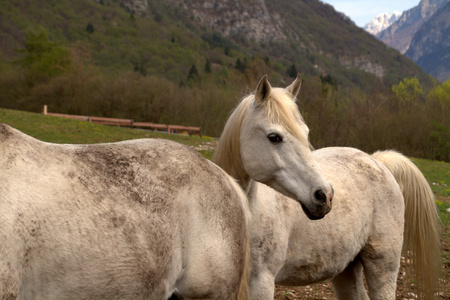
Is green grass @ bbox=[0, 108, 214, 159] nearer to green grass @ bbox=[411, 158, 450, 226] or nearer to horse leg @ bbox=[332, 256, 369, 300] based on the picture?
green grass @ bbox=[411, 158, 450, 226]

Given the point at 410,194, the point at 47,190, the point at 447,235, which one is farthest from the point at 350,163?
the point at 447,235

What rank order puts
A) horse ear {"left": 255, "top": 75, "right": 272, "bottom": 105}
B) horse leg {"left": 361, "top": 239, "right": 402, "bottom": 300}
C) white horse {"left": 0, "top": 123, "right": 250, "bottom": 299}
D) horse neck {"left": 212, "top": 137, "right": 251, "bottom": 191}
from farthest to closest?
horse leg {"left": 361, "top": 239, "right": 402, "bottom": 300}, horse neck {"left": 212, "top": 137, "right": 251, "bottom": 191}, horse ear {"left": 255, "top": 75, "right": 272, "bottom": 105}, white horse {"left": 0, "top": 123, "right": 250, "bottom": 299}

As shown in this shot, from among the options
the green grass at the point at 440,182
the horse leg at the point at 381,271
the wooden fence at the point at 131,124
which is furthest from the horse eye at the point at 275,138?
the wooden fence at the point at 131,124

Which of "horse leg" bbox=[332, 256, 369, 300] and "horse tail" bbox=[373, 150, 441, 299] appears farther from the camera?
"horse tail" bbox=[373, 150, 441, 299]

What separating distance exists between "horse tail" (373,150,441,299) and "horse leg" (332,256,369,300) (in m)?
0.70

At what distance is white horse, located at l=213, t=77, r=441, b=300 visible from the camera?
3.71 metres

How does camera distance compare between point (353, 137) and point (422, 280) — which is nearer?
point (422, 280)

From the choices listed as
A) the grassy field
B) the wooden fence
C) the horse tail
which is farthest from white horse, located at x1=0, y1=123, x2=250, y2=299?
the wooden fence

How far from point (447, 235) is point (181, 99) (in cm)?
2776

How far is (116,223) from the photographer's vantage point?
204 cm

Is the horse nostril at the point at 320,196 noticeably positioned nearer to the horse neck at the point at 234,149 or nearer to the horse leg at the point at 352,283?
the horse neck at the point at 234,149

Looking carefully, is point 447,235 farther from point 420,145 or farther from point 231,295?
point 420,145

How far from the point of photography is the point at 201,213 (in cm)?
236

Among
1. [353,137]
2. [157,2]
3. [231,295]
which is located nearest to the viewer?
[231,295]
